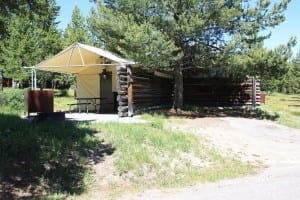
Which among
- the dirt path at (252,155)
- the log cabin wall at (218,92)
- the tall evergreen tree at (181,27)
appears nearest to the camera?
the dirt path at (252,155)

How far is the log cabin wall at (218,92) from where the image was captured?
27.3 m

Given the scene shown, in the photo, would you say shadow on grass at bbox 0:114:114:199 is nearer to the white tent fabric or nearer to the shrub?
the white tent fabric

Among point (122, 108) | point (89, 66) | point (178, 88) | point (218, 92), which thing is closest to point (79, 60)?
point (89, 66)

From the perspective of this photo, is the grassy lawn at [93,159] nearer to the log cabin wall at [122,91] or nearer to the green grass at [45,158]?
the green grass at [45,158]

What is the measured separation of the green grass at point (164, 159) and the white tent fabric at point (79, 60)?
6.38 metres

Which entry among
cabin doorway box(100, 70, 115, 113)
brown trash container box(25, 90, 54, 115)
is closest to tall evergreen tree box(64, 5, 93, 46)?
cabin doorway box(100, 70, 115, 113)

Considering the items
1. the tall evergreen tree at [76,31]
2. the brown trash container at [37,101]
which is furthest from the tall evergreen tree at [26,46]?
the brown trash container at [37,101]

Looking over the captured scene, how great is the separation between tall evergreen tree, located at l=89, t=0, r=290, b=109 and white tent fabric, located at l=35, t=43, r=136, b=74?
654 mm

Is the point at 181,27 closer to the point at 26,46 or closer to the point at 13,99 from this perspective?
the point at 13,99

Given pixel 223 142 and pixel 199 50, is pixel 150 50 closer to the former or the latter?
pixel 199 50

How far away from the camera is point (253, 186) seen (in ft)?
→ 29.9

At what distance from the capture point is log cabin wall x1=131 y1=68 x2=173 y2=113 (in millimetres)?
20359

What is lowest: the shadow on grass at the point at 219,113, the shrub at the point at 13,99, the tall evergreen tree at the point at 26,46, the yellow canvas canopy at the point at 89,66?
the shadow on grass at the point at 219,113

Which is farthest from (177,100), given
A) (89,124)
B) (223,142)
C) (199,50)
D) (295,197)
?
(295,197)
